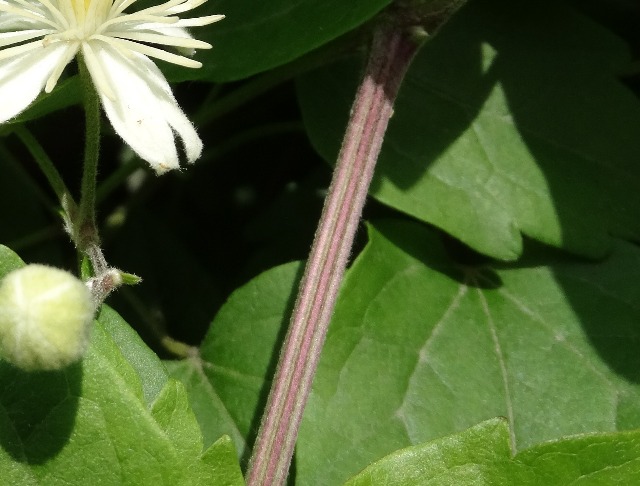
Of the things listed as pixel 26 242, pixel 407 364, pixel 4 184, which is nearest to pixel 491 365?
pixel 407 364

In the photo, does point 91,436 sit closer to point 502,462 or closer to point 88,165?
point 88,165

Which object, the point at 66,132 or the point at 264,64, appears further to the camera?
the point at 66,132

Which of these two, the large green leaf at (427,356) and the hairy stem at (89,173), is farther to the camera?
the large green leaf at (427,356)

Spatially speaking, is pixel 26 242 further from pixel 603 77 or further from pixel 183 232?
pixel 603 77

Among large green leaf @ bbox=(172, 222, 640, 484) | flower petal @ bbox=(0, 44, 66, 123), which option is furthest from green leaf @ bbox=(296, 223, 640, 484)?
flower petal @ bbox=(0, 44, 66, 123)

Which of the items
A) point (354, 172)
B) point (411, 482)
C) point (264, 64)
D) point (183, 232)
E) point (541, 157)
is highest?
point (264, 64)

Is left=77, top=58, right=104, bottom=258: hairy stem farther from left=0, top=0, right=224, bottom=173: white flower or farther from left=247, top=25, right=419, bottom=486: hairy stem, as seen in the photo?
left=247, top=25, right=419, bottom=486: hairy stem

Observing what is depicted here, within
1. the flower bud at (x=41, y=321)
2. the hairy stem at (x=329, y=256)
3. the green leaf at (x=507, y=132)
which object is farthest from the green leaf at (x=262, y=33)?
the flower bud at (x=41, y=321)

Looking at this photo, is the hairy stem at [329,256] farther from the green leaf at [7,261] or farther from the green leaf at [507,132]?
the green leaf at [7,261]
